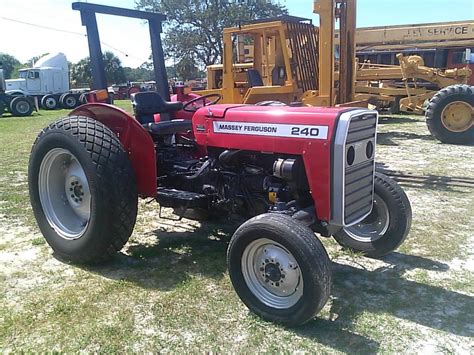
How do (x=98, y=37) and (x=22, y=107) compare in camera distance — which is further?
(x=22, y=107)

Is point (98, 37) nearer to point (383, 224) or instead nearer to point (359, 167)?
point (359, 167)

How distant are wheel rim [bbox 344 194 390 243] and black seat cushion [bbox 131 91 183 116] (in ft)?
6.39

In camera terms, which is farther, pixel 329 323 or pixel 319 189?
pixel 319 189

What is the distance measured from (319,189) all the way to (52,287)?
1.96m

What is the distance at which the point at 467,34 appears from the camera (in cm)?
1334

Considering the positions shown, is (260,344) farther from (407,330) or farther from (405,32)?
(405,32)

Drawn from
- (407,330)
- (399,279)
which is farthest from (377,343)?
(399,279)

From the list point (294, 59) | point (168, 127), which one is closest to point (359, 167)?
point (168, 127)

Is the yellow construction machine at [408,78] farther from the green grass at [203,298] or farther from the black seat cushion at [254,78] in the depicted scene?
the green grass at [203,298]

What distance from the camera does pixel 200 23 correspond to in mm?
35031

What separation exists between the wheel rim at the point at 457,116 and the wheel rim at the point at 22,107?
16636 mm

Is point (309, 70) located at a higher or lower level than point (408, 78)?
higher

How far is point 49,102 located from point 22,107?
3.99 meters

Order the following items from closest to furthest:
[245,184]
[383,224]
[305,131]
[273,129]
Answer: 1. [305,131]
2. [273,129]
3. [245,184]
4. [383,224]
